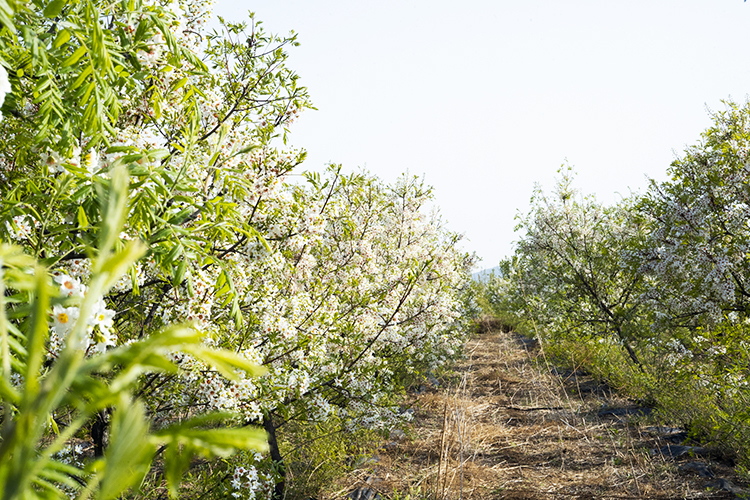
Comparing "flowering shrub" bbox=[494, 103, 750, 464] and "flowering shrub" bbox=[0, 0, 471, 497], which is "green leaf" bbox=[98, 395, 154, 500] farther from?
"flowering shrub" bbox=[494, 103, 750, 464]

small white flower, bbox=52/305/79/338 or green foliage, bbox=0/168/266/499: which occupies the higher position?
small white flower, bbox=52/305/79/338

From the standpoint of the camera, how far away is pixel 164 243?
138 cm

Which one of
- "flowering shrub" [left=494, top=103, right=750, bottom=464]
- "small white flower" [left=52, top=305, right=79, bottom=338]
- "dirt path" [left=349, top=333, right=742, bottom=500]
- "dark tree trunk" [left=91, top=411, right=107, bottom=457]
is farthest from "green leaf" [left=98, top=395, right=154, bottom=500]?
"flowering shrub" [left=494, top=103, right=750, bottom=464]

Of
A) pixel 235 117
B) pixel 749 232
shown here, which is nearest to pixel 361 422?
pixel 235 117

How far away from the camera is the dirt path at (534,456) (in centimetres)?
372

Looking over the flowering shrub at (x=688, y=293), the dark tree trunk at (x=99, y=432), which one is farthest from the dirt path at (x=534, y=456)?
the dark tree trunk at (x=99, y=432)

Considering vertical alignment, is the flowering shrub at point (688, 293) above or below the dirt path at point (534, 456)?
above

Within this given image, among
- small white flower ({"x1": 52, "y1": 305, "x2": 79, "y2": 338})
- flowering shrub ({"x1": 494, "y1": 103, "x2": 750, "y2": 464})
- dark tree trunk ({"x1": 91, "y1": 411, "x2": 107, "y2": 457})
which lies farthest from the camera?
flowering shrub ({"x1": 494, "y1": 103, "x2": 750, "y2": 464})

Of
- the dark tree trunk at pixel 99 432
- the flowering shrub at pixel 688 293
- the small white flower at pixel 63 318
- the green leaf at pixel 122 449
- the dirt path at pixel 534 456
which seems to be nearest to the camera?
the green leaf at pixel 122 449

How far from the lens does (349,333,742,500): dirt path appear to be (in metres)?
3.72

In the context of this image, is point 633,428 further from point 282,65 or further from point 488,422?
point 282,65

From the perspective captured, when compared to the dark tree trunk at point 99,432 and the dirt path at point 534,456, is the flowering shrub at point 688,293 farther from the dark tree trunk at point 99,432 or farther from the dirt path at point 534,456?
the dark tree trunk at point 99,432

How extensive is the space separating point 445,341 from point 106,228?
7.75m

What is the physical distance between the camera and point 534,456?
190 inches
